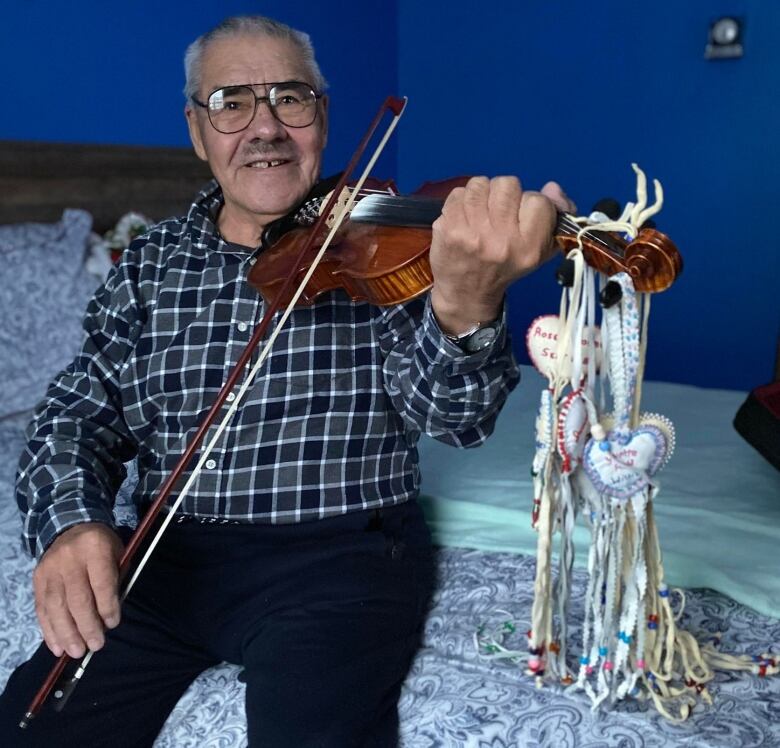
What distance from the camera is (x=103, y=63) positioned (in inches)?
89.1

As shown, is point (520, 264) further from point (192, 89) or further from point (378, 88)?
point (378, 88)

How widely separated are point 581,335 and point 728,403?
4.38 ft

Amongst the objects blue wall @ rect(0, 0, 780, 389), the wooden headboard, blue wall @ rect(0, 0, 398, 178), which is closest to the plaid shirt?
the wooden headboard

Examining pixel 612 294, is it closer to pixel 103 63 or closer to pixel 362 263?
pixel 362 263

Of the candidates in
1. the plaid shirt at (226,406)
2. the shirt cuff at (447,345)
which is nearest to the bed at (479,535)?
the plaid shirt at (226,406)

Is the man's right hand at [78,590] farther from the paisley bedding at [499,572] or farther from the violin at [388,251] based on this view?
the violin at [388,251]

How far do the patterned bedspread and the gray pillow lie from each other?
27.2 inches

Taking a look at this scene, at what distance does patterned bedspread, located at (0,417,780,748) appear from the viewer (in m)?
0.87

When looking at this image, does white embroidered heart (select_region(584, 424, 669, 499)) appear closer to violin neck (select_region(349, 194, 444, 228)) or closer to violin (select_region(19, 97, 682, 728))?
violin (select_region(19, 97, 682, 728))

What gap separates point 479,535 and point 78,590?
63cm

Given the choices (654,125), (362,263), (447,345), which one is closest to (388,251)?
(362,263)

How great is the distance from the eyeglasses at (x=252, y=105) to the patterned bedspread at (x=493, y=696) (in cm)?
69

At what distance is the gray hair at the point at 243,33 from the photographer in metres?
1.23

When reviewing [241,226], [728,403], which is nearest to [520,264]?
[241,226]
